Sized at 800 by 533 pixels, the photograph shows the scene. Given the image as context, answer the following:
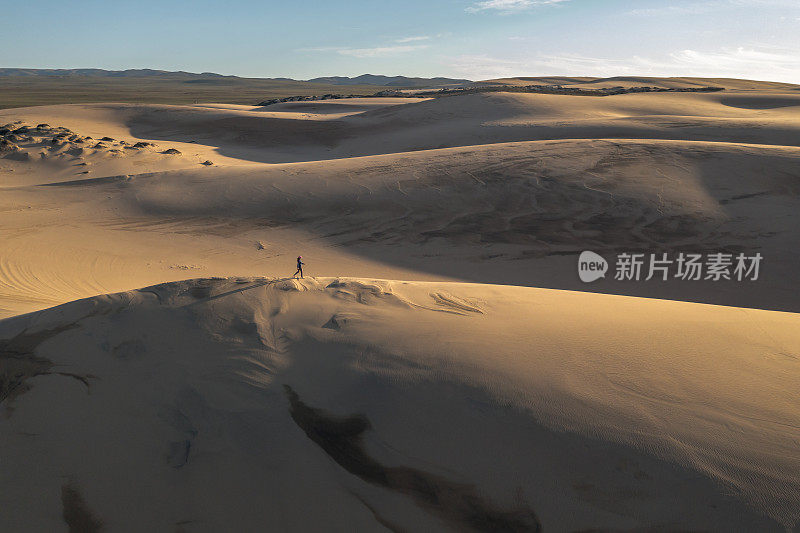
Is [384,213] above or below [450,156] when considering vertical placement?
below

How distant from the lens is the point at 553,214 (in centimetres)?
1109

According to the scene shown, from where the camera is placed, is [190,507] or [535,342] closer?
[190,507]

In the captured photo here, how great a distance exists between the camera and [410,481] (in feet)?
9.32

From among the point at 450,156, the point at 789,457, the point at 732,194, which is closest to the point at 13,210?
the point at 450,156

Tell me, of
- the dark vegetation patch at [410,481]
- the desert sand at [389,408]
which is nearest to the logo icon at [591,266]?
the desert sand at [389,408]

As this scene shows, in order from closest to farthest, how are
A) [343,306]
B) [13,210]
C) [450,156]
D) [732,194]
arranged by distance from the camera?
[343,306]
[732,194]
[13,210]
[450,156]

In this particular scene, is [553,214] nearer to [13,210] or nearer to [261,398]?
[261,398]

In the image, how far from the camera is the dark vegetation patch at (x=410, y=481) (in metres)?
2.63

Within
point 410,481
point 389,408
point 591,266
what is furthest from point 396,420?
point 591,266

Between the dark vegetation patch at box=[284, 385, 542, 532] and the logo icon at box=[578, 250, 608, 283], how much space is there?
23.7ft

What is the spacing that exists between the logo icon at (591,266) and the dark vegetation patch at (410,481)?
7216mm

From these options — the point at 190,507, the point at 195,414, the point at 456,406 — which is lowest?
the point at 190,507

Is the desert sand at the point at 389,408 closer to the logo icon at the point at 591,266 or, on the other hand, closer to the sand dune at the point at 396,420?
the sand dune at the point at 396,420

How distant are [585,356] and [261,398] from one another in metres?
2.38
